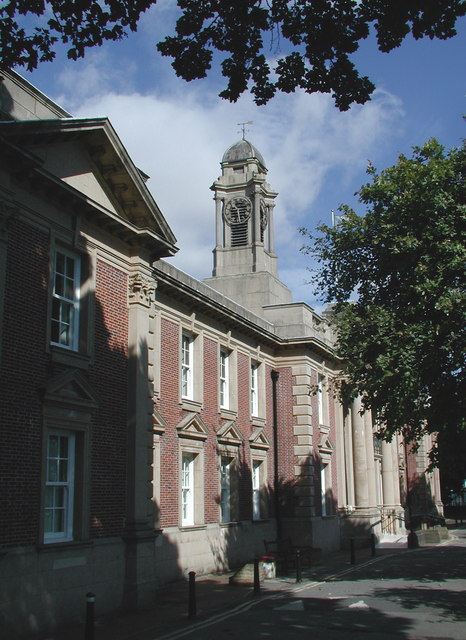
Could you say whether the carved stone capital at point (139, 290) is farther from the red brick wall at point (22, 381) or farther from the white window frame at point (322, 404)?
the white window frame at point (322, 404)

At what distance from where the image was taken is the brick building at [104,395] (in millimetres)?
12867

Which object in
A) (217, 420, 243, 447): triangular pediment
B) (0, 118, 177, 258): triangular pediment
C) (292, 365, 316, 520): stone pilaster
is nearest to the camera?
(0, 118, 177, 258): triangular pediment

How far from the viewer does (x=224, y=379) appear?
24938 millimetres

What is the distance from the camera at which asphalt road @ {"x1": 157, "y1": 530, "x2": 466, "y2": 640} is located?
12234mm

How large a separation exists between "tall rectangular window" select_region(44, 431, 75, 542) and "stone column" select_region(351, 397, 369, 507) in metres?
20.9

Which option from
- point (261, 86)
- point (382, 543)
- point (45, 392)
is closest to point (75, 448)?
point (45, 392)

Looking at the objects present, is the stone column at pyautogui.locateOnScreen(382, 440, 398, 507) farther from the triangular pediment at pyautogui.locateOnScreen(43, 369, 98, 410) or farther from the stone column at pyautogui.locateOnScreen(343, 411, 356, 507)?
the triangular pediment at pyautogui.locateOnScreen(43, 369, 98, 410)

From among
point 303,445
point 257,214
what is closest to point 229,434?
point 303,445

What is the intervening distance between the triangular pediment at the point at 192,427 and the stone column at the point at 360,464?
12.6 metres

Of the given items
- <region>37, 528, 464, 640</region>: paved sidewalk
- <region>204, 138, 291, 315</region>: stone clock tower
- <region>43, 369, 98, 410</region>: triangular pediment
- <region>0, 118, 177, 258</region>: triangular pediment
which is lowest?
<region>37, 528, 464, 640</region>: paved sidewalk

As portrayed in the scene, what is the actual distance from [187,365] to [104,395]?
23.9 ft

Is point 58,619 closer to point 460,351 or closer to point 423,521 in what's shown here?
point 460,351

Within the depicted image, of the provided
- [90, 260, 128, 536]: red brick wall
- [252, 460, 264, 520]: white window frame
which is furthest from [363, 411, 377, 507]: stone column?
[90, 260, 128, 536]: red brick wall

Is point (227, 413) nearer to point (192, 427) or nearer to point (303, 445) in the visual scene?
point (192, 427)
